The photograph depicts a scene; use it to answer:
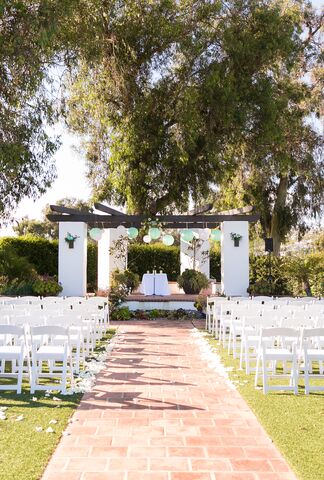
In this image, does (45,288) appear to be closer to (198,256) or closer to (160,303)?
(160,303)

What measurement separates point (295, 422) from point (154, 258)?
20864 mm

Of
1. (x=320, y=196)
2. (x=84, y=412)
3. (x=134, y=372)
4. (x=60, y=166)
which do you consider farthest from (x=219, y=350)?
(x=320, y=196)

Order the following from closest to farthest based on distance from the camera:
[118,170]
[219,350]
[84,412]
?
[84,412], [219,350], [118,170]

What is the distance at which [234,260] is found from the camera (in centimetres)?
1772

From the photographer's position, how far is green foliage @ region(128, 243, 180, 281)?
25.8 m

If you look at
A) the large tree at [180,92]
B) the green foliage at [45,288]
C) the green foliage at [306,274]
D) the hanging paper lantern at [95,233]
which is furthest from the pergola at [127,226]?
the green foliage at [306,274]

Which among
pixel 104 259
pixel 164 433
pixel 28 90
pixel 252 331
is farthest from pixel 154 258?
pixel 164 433

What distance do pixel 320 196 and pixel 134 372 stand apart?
56.7 ft

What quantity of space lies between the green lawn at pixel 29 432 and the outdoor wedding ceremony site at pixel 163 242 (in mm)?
24

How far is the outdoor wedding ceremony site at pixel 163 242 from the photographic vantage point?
4.81 m

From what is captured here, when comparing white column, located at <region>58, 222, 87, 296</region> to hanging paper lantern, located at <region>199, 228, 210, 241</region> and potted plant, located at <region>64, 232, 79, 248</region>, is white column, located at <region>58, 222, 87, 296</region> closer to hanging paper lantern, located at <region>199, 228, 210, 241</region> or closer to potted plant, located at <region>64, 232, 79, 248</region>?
potted plant, located at <region>64, 232, 79, 248</region>

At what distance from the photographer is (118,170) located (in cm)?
1861

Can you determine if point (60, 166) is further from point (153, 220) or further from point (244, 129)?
point (244, 129)

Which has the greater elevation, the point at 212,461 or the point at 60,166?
the point at 60,166
